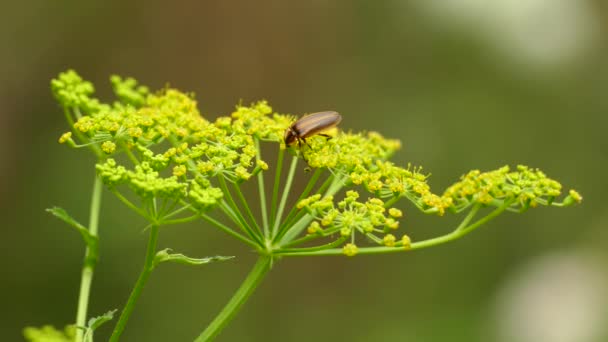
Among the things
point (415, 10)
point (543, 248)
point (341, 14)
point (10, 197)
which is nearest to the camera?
point (10, 197)

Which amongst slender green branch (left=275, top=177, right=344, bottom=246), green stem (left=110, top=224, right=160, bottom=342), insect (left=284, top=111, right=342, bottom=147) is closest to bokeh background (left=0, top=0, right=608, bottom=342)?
insect (left=284, top=111, right=342, bottom=147)

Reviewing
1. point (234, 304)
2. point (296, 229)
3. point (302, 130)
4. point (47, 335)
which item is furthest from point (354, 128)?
point (47, 335)

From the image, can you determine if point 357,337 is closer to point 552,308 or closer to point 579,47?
point 552,308

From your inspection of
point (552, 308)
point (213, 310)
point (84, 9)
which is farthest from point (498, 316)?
point (84, 9)

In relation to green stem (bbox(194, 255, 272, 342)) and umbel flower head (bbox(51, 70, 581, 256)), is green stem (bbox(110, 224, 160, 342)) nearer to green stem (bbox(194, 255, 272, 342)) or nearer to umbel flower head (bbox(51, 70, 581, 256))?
umbel flower head (bbox(51, 70, 581, 256))

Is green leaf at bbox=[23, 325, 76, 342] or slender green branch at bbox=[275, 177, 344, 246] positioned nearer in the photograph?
green leaf at bbox=[23, 325, 76, 342]

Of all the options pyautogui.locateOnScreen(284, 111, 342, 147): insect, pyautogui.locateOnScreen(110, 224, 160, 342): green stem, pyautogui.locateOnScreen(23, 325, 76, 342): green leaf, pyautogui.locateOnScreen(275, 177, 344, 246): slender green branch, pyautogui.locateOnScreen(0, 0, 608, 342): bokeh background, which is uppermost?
pyautogui.locateOnScreen(0, 0, 608, 342): bokeh background
